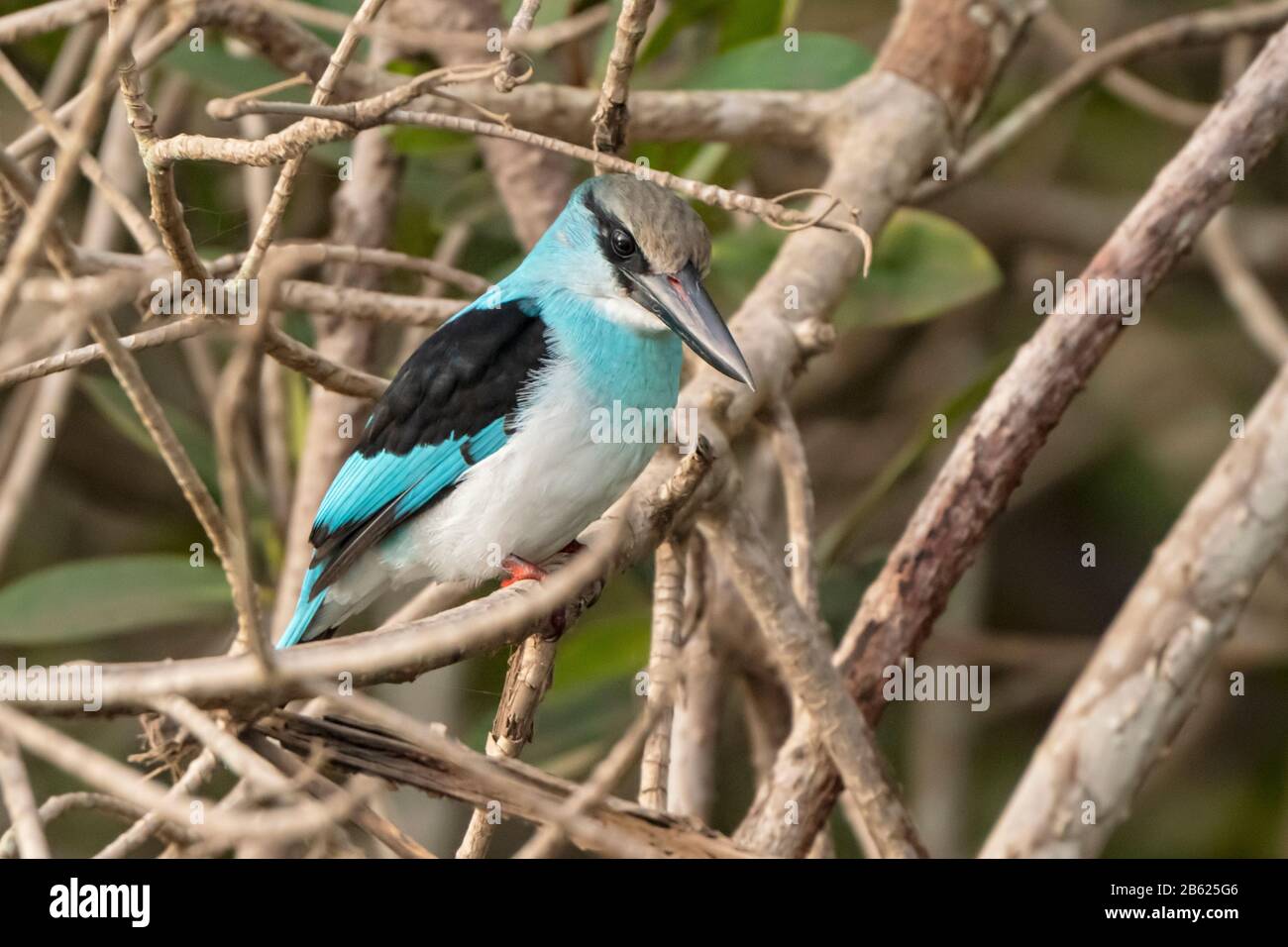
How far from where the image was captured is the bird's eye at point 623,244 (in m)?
2.55

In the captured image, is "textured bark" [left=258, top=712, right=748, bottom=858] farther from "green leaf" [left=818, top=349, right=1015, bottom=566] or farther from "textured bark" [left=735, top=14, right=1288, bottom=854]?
"green leaf" [left=818, top=349, right=1015, bottom=566]

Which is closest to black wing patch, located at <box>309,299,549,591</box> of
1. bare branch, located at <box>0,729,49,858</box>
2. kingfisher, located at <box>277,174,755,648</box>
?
kingfisher, located at <box>277,174,755,648</box>

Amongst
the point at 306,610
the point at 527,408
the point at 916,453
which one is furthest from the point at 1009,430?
the point at 306,610

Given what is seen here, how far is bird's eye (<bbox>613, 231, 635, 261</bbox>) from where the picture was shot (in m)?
2.55

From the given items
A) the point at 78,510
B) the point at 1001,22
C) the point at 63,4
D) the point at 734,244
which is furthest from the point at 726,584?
the point at 78,510

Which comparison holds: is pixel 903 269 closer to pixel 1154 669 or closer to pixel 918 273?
pixel 918 273

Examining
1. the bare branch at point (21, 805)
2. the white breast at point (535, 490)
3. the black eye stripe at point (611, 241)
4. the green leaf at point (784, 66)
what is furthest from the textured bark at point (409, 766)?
the green leaf at point (784, 66)

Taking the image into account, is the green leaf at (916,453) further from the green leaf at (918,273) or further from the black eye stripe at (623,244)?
the black eye stripe at (623,244)

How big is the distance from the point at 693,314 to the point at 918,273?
1.13 metres

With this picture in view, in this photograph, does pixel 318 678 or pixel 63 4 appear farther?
pixel 63 4

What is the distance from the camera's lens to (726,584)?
3361 millimetres

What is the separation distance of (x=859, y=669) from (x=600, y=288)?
862 mm

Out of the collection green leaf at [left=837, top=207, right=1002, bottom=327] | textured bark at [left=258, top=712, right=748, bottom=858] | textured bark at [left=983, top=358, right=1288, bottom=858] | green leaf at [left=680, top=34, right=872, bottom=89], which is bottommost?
textured bark at [left=258, top=712, right=748, bottom=858]

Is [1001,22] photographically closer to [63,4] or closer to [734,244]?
[734,244]
